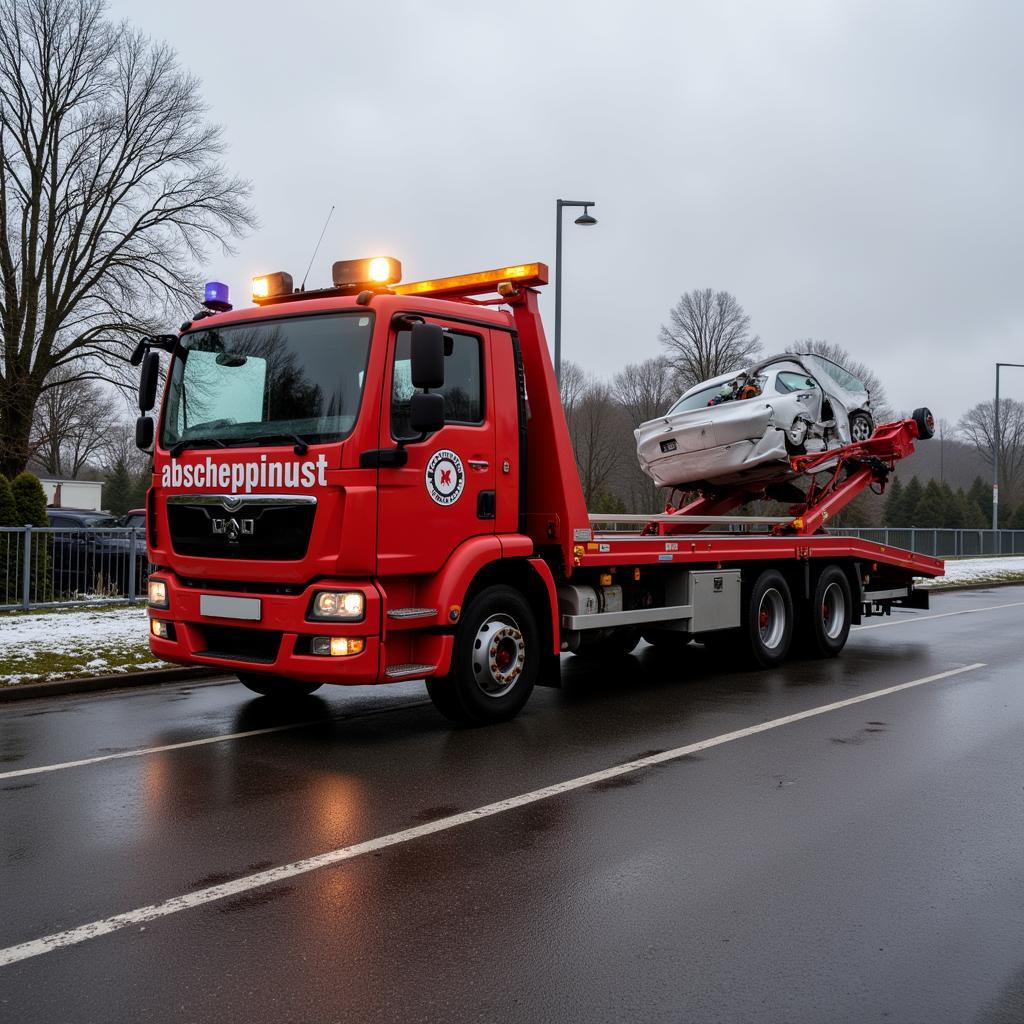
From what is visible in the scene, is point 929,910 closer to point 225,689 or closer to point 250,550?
point 250,550

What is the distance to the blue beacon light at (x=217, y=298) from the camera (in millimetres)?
7668

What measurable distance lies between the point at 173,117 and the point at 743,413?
25098 millimetres

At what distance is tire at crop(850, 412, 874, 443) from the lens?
12.0m

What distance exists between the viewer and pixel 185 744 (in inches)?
266

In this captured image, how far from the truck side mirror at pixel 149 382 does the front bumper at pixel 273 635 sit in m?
1.31

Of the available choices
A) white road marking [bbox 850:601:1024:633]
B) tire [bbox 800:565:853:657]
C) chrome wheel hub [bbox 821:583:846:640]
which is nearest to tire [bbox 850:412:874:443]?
tire [bbox 800:565:853:657]

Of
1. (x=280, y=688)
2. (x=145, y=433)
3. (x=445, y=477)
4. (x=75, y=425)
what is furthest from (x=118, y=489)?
(x=445, y=477)

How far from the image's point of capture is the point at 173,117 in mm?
30188

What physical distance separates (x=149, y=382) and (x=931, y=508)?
62.7 m

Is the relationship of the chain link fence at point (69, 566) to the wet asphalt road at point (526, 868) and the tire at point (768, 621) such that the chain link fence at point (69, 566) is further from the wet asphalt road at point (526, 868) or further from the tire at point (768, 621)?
the wet asphalt road at point (526, 868)

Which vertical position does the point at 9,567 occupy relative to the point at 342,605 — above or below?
below

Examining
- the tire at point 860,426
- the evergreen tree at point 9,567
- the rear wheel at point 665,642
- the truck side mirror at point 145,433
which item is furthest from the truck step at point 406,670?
the evergreen tree at point 9,567

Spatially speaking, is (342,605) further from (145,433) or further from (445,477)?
(145,433)

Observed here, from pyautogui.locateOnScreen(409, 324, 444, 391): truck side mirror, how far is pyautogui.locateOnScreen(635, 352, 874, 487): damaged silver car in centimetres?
538
